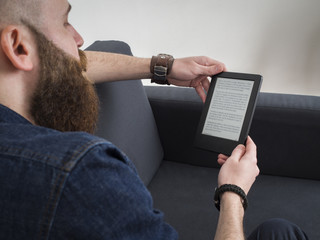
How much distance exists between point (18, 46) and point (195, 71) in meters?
0.55

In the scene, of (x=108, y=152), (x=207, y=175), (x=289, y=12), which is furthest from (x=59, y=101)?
(x=289, y=12)

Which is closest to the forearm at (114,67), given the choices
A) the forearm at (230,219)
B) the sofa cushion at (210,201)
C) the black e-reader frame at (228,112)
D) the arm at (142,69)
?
the arm at (142,69)

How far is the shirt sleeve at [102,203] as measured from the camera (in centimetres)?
34

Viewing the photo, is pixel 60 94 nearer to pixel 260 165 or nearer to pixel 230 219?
pixel 230 219

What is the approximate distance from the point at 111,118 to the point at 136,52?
2.70 ft

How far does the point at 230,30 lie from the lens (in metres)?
1.39

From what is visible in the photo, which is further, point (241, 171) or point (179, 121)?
point (179, 121)

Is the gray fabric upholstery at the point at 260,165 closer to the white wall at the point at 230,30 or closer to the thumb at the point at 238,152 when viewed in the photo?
the thumb at the point at 238,152

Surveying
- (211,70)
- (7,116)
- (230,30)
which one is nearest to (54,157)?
(7,116)

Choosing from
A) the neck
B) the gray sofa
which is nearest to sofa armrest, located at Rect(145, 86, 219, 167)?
the gray sofa

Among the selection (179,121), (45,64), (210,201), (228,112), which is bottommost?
(210,201)

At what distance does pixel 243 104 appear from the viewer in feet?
2.59

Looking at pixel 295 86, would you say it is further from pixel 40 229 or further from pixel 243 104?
pixel 40 229

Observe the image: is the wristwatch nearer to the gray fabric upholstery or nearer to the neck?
the gray fabric upholstery
